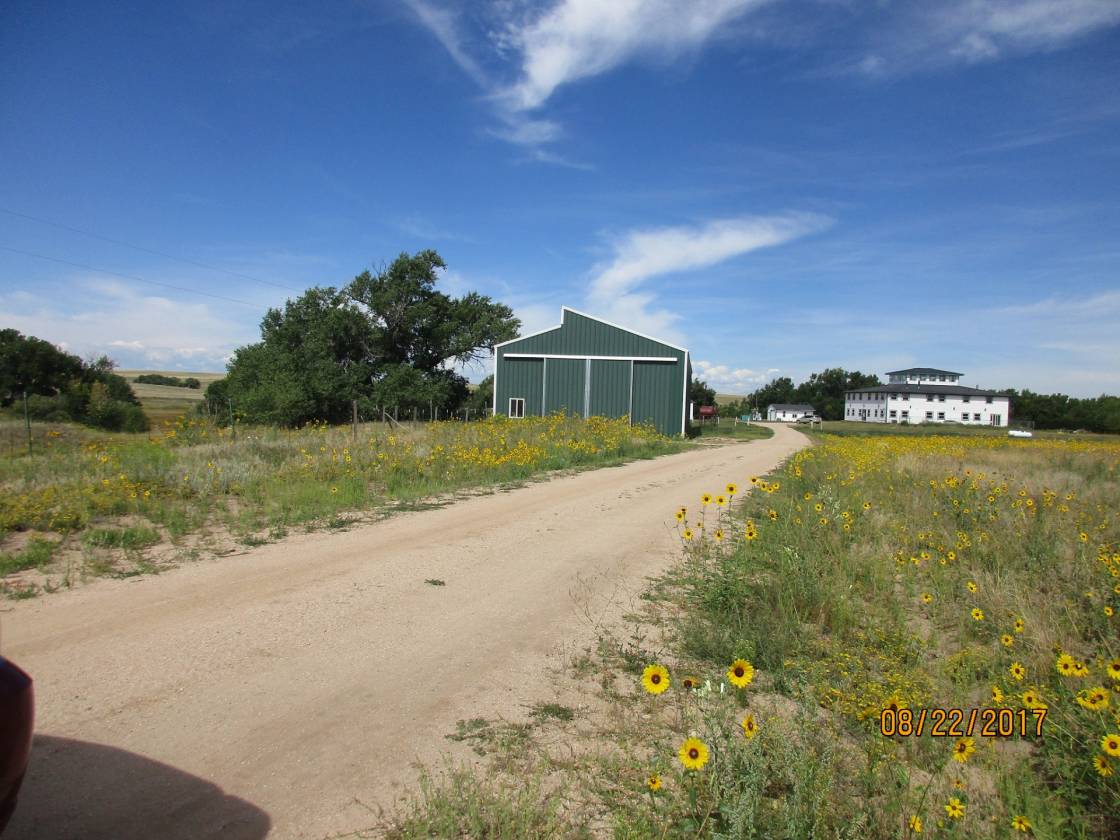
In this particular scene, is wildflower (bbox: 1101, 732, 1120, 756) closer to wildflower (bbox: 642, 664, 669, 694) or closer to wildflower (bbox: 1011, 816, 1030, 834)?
wildflower (bbox: 1011, 816, 1030, 834)

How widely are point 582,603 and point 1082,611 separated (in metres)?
3.98

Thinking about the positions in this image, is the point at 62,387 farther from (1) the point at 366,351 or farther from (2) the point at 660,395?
(2) the point at 660,395

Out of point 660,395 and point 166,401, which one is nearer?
point 660,395

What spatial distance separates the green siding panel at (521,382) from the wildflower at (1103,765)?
30.2 metres

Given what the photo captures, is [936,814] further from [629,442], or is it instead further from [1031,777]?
[629,442]

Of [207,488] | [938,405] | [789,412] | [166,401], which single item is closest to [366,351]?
[166,401]

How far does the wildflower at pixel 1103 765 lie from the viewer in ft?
8.96

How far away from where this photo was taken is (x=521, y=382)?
33.3m

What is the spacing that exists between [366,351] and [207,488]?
33.7 metres

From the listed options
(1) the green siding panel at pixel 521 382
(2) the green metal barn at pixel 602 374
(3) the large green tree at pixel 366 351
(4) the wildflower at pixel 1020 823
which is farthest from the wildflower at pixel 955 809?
(3) the large green tree at pixel 366 351

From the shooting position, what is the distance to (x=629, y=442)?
2264 centimetres

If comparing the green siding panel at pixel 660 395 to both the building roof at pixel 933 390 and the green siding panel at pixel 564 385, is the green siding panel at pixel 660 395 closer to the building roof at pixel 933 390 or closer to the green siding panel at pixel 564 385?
the green siding panel at pixel 564 385
